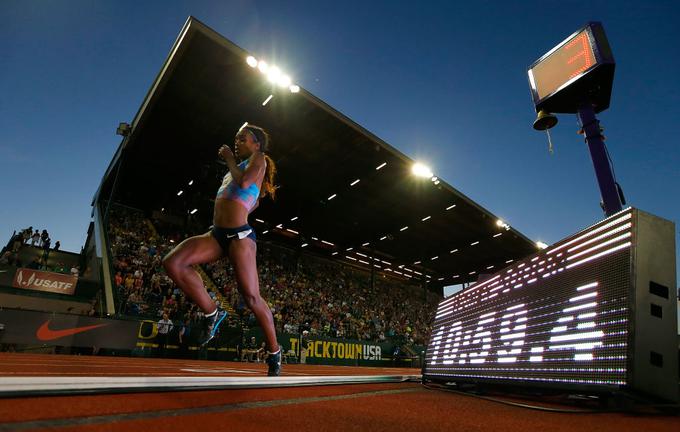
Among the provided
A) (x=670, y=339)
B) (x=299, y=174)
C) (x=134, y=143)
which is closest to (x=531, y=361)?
(x=670, y=339)

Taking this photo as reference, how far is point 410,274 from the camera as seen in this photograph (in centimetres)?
3738

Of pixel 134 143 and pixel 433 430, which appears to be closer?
pixel 433 430

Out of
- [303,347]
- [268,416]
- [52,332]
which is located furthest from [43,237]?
[268,416]

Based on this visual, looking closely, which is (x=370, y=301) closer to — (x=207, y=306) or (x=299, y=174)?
(x=299, y=174)

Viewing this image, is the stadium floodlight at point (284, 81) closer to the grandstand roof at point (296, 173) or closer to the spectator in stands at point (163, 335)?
→ the grandstand roof at point (296, 173)

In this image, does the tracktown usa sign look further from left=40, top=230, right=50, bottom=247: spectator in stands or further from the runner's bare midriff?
the runner's bare midriff

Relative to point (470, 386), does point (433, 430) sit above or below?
above

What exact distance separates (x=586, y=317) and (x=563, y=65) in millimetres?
3335

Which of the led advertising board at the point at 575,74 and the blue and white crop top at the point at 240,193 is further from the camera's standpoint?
the led advertising board at the point at 575,74

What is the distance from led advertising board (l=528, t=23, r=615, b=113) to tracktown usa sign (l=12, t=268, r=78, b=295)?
17.3 meters

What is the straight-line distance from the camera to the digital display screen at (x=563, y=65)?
3.97 metres

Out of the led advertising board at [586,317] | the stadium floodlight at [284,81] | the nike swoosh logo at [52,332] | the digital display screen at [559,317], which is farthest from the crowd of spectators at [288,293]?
the led advertising board at [586,317]

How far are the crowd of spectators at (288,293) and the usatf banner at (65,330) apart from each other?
1.94 metres

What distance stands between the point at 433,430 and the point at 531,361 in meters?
1.24
